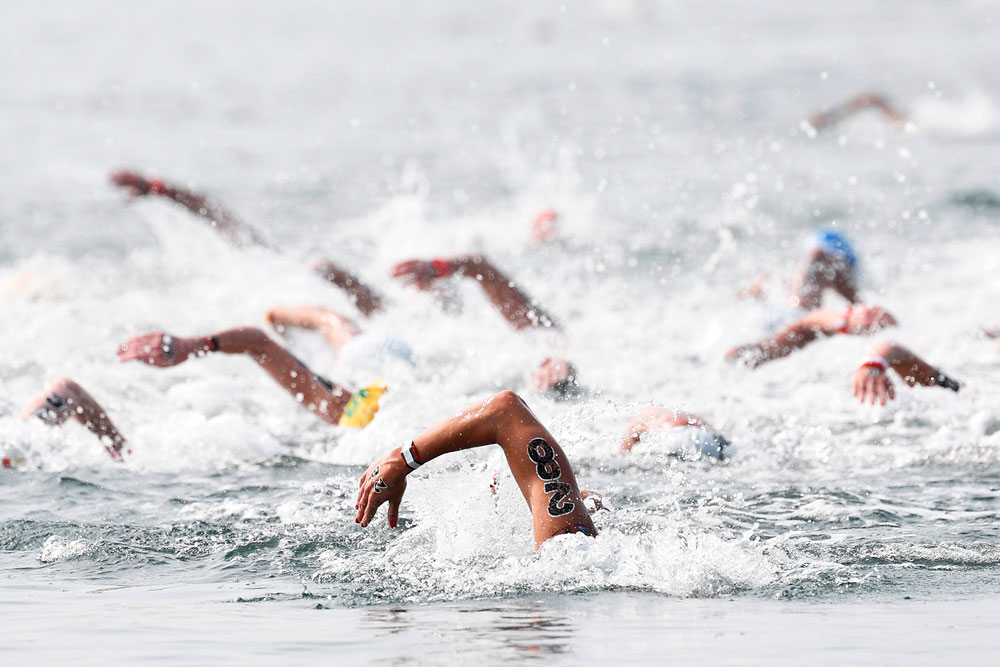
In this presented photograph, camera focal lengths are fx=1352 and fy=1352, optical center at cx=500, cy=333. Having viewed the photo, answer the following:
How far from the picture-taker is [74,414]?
27.7ft

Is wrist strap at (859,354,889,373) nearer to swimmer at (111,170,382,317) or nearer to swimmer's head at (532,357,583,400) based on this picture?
swimmer's head at (532,357,583,400)

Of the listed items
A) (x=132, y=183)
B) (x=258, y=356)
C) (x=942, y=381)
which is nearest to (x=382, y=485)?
(x=258, y=356)

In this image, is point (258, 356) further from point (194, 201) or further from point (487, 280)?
point (194, 201)

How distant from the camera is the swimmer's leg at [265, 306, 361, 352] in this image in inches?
396

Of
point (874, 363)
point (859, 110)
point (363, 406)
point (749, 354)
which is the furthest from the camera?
point (859, 110)

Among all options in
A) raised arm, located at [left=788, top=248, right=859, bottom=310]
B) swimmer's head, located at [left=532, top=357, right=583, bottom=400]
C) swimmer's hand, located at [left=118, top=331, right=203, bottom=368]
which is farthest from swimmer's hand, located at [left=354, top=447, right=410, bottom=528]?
raised arm, located at [left=788, top=248, right=859, bottom=310]

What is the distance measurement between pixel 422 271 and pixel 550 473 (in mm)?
4056

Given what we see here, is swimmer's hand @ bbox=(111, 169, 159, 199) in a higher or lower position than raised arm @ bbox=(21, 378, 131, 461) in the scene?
higher

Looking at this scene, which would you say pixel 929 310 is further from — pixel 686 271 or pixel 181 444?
pixel 181 444

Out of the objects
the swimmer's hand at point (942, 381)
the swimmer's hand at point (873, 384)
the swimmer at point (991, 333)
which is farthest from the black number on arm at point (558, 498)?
the swimmer at point (991, 333)

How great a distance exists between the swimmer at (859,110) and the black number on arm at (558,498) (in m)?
Answer: 17.2

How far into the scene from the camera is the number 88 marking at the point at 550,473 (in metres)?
5.55

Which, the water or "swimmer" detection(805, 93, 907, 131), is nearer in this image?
the water

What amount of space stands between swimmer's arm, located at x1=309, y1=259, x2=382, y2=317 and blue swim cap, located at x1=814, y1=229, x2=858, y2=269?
4.07m
